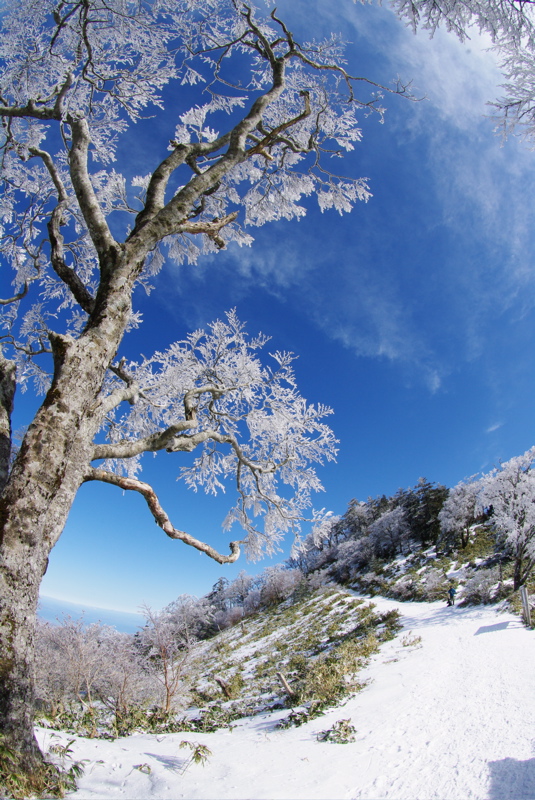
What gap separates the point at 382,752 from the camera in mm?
4484

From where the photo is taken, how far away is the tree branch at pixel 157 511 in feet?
10.1

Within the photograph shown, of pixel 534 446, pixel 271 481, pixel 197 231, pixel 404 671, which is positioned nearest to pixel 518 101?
pixel 197 231

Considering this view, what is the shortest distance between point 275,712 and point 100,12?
557 inches

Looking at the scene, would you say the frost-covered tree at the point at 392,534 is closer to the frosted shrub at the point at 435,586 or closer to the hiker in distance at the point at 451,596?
the frosted shrub at the point at 435,586

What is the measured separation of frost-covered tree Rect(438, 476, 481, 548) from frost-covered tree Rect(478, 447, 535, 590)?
14.0 meters

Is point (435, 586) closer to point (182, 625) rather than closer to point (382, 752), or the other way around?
point (182, 625)

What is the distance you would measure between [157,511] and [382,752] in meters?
4.38

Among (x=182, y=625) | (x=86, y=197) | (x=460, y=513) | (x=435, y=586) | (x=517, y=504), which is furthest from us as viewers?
(x=460, y=513)

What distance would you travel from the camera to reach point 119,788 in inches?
114

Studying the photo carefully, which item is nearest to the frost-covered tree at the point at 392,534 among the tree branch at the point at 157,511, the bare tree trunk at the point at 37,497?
the tree branch at the point at 157,511

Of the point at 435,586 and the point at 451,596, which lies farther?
the point at 435,586

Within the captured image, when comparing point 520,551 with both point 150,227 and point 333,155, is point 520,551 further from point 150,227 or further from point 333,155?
point 150,227

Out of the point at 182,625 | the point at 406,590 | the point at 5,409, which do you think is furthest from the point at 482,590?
the point at 5,409

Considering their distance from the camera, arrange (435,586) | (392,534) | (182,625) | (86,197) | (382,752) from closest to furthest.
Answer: (86,197) → (382,752) → (182,625) → (435,586) → (392,534)
